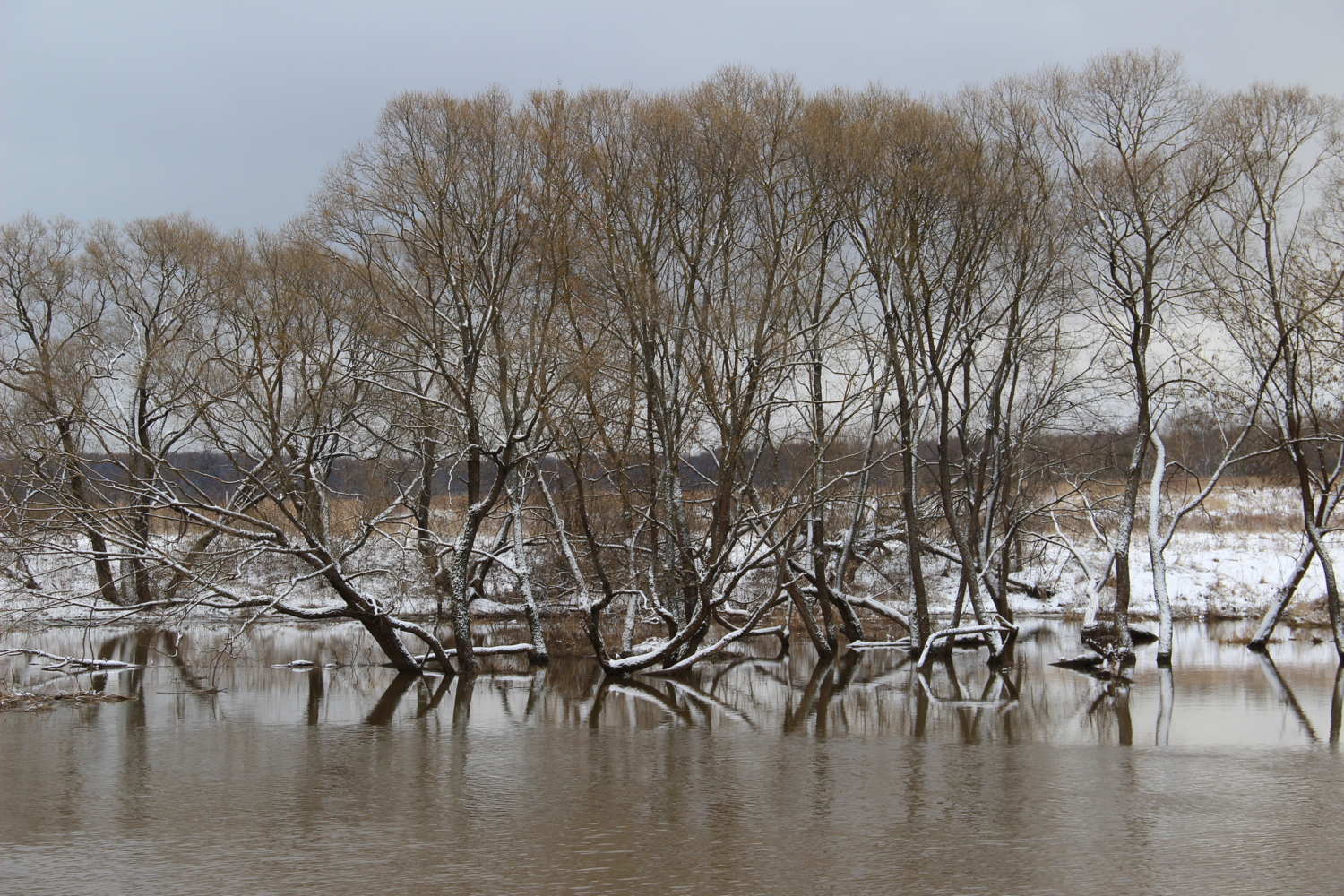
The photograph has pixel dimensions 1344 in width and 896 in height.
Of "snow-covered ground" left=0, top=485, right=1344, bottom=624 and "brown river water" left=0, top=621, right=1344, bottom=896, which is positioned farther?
"snow-covered ground" left=0, top=485, right=1344, bottom=624

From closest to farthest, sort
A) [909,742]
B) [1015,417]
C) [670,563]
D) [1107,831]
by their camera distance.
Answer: [1107,831], [909,742], [670,563], [1015,417]

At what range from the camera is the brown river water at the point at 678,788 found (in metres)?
8.09

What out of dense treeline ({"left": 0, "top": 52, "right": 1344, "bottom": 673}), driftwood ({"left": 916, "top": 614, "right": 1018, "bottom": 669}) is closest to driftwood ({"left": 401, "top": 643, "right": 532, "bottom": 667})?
dense treeline ({"left": 0, "top": 52, "right": 1344, "bottom": 673})

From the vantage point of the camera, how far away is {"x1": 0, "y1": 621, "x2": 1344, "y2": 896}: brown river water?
26.5ft

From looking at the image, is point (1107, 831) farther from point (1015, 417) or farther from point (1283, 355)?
point (1015, 417)

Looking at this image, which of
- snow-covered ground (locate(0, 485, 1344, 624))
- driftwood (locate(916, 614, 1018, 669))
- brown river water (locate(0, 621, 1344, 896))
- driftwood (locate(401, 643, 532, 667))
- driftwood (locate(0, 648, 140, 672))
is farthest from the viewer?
snow-covered ground (locate(0, 485, 1344, 624))

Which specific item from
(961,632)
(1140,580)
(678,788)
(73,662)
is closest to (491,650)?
(73,662)

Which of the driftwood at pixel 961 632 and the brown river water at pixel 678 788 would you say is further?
the driftwood at pixel 961 632

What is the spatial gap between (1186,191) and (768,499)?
42.6 ft

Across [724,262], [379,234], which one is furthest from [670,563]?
[379,234]

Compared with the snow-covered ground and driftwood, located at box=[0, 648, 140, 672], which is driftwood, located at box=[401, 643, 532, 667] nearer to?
the snow-covered ground

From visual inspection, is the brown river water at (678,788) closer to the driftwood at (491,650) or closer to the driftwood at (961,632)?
the driftwood at (961,632)

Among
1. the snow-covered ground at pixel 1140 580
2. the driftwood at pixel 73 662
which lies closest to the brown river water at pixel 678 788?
the driftwood at pixel 73 662

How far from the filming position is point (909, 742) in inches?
541
